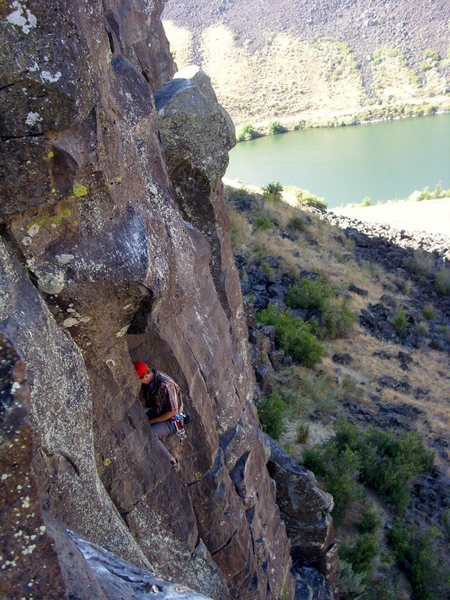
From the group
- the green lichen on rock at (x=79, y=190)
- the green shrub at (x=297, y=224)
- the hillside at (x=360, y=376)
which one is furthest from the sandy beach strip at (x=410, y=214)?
the green lichen on rock at (x=79, y=190)

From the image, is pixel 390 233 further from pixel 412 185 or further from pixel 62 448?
pixel 62 448

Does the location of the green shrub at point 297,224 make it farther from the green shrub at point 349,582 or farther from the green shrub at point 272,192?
the green shrub at point 349,582

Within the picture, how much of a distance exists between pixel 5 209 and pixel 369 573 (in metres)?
7.78

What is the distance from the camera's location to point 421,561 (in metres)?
8.42

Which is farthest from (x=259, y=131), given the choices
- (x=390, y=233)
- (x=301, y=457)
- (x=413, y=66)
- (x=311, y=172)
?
(x=301, y=457)

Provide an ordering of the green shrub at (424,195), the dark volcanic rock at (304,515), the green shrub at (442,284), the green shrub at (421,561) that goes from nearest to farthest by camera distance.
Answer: the dark volcanic rock at (304,515) < the green shrub at (421,561) < the green shrub at (442,284) < the green shrub at (424,195)

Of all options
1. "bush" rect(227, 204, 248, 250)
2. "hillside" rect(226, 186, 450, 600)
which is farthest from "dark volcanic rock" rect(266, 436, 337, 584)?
"bush" rect(227, 204, 248, 250)

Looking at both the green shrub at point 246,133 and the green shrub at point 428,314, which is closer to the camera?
the green shrub at point 428,314

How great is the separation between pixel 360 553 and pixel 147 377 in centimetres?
568

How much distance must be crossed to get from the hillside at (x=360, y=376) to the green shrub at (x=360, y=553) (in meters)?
0.02

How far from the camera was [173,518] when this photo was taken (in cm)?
430

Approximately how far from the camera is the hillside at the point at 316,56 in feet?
197

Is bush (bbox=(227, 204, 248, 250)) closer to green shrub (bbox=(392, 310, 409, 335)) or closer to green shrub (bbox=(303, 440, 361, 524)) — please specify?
green shrub (bbox=(392, 310, 409, 335))

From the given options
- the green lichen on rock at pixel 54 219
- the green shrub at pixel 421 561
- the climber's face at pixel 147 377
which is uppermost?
the green lichen on rock at pixel 54 219
